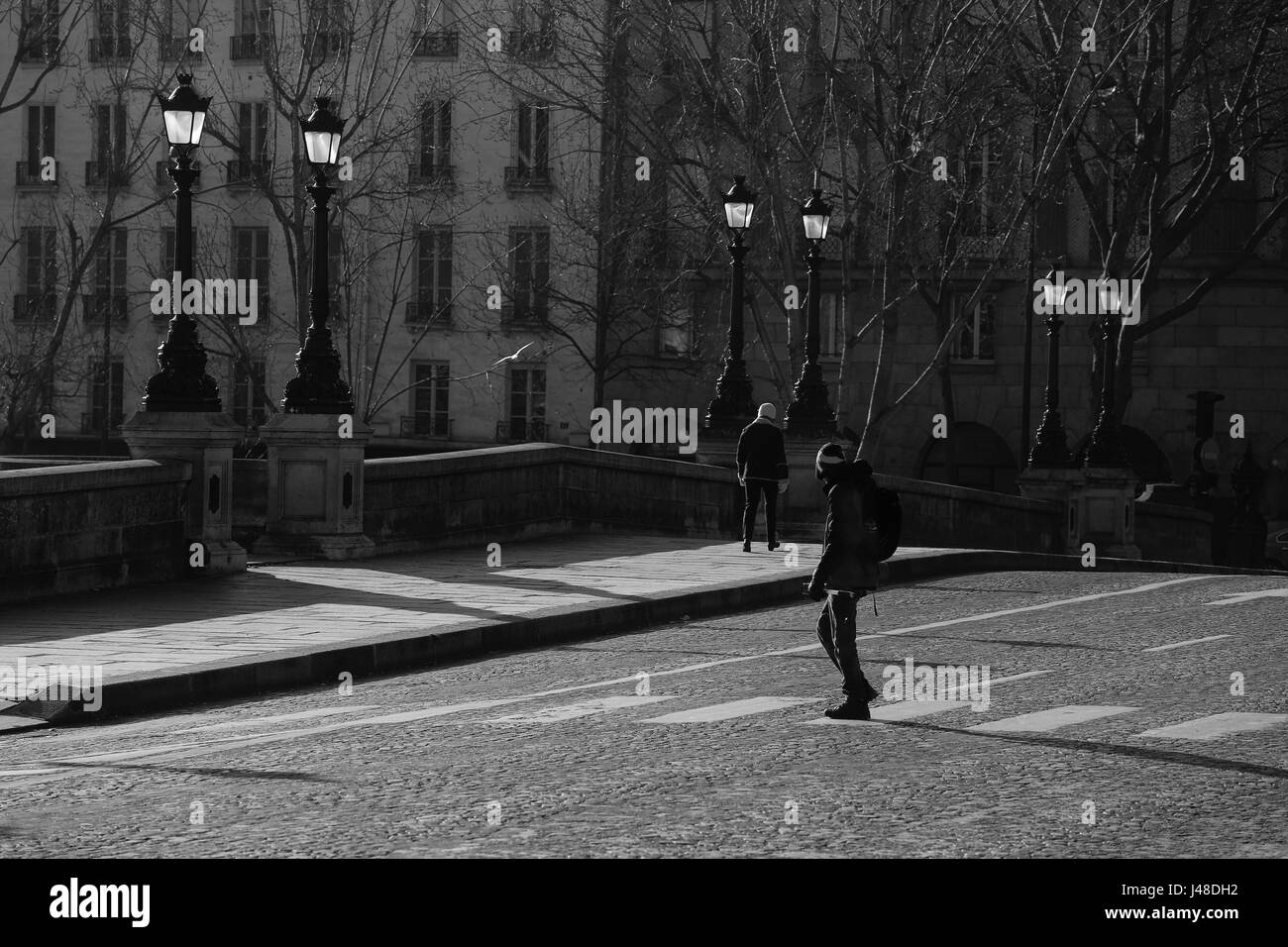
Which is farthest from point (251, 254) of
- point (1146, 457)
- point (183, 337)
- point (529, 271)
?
point (183, 337)

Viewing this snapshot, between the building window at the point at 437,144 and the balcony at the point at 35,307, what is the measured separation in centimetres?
913

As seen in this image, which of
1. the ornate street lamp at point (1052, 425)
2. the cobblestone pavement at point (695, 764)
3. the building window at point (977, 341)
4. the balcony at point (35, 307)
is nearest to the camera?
the cobblestone pavement at point (695, 764)

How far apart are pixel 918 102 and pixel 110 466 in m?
17.5

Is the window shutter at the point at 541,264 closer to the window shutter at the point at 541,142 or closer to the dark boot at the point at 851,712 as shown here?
the window shutter at the point at 541,142

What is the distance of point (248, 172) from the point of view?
49656 mm

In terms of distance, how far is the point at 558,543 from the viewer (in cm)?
2394

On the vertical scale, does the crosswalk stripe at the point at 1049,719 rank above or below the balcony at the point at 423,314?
below

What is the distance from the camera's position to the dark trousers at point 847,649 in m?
11.5

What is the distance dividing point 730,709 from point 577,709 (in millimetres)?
831

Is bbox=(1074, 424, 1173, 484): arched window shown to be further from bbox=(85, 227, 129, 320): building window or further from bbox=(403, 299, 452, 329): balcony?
bbox=(85, 227, 129, 320): building window

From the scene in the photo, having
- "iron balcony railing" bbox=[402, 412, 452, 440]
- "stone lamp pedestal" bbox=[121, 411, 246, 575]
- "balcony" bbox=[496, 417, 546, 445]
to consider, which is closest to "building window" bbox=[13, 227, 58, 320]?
"iron balcony railing" bbox=[402, 412, 452, 440]

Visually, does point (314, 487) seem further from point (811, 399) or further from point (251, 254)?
A: point (251, 254)

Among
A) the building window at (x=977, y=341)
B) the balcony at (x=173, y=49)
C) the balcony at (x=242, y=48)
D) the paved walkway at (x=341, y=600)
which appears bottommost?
the paved walkway at (x=341, y=600)

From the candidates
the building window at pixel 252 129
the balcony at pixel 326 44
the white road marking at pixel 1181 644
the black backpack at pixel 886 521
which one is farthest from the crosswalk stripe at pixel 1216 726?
the building window at pixel 252 129
